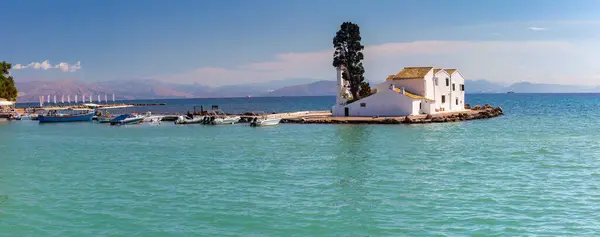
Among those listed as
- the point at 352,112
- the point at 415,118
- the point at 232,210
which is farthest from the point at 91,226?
the point at 352,112

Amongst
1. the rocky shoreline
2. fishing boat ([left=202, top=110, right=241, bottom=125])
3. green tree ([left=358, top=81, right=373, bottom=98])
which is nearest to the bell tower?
green tree ([left=358, top=81, right=373, bottom=98])

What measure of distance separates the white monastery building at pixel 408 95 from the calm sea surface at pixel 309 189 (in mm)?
22349

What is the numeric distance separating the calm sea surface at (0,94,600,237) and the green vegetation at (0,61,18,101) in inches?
3203

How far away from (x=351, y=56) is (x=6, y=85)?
77792 mm

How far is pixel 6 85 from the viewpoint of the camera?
112 m

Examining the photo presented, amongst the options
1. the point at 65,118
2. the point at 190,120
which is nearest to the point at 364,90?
the point at 190,120

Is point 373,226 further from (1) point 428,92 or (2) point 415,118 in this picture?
(1) point 428,92

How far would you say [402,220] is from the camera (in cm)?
1614

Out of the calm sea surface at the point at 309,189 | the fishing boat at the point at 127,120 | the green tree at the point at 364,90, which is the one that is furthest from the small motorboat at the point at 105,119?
the calm sea surface at the point at 309,189

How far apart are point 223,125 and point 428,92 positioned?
78.8 ft

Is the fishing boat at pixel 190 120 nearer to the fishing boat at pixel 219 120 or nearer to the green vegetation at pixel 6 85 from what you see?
the fishing boat at pixel 219 120

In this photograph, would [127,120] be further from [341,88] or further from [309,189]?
[309,189]

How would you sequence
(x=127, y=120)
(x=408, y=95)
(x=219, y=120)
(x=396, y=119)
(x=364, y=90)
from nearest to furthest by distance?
(x=396, y=119), (x=408, y=95), (x=219, y=120), (x=364, y=90), (x=127, y=120)

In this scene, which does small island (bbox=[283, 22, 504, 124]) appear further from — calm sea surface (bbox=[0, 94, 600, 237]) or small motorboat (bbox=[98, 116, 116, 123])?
small motorboat (bbox=[98, 116, 116, 123])
